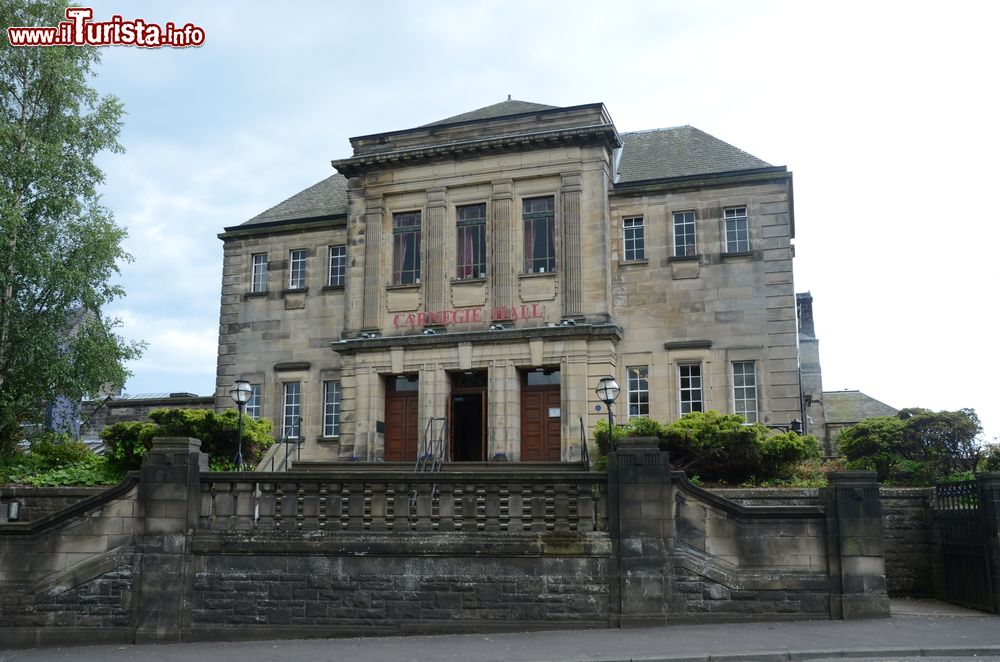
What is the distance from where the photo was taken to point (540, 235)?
26234 millimetres

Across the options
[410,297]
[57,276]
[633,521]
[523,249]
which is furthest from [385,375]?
[633,521]

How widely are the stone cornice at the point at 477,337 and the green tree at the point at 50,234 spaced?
6.12 metres

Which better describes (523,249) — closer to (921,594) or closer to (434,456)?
(434,456)

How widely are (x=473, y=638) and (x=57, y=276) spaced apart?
16.5 metres

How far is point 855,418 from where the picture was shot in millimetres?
45125

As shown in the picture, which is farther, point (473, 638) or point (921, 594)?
point (921, 594)

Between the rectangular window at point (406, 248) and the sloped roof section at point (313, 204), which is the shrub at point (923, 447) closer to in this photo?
the rectangular window at point (406, 248)

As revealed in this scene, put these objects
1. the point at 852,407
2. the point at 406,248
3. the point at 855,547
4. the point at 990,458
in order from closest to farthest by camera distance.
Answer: the point at 855,547, the point at 990,458, the point at 406,248, the point at 852,407

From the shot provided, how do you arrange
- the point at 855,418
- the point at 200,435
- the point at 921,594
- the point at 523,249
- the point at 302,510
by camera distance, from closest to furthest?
the point at 302,510
the point at 921,594
the point at 200,435
the point at 523,249
the point at 855,418

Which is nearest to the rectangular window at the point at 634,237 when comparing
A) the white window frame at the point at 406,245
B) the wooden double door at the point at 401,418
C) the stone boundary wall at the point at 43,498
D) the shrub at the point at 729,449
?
the white window frame at the point at 406,245

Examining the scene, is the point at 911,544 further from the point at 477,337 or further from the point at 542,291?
the point at 477,337

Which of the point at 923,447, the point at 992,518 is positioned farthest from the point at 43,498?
Result: the point at 923,447

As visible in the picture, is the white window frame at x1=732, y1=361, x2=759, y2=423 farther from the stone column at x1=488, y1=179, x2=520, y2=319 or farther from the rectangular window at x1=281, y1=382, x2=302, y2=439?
the rectangular window at x1=281, y1=382, x2=302, y2=439

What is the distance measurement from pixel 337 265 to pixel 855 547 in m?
19.4
